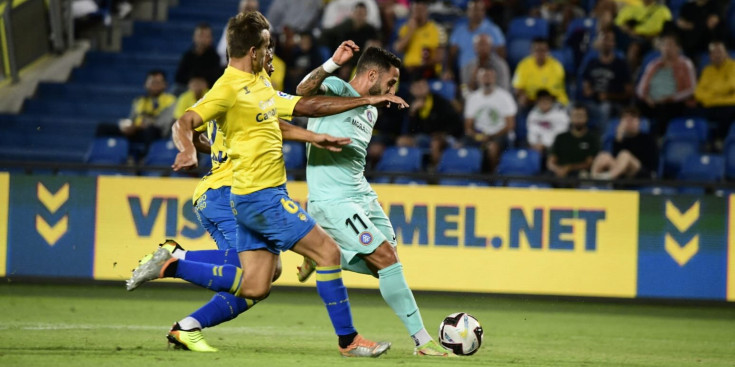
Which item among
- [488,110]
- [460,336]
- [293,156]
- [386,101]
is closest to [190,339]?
[460,336]

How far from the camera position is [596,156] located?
42.9ft

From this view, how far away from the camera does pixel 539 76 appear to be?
14.5 metres

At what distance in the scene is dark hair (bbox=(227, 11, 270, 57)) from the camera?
6.45m

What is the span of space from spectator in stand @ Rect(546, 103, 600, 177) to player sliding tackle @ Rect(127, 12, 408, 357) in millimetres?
6772

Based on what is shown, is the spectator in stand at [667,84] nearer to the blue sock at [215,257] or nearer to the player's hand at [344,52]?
the player's hand at [344,52]

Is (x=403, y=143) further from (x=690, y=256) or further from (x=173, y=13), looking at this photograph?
(x=173, y=13)

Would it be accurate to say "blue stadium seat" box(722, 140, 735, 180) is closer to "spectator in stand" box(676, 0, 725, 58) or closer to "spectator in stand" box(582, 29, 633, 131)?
"spectator in stand" box(582, 29, 633, 131)

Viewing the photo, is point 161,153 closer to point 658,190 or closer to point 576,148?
point 576,148

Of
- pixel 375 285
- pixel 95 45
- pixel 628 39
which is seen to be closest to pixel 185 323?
pixel 375 285

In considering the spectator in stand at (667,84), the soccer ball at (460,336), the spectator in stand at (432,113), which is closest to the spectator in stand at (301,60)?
the spectator in stand at (432,113)

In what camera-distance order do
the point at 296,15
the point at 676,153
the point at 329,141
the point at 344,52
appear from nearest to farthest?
the point at 329,141 < the point at 344,52 < the point at 676,153 < the point at 296,15

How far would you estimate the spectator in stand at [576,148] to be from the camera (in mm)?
13055

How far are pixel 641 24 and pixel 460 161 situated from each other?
4.08m

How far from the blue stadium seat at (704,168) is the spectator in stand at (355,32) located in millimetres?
4628
